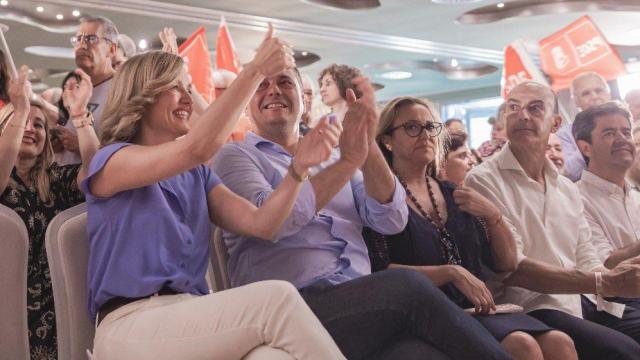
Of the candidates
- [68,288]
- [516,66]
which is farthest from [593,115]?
[516,66]

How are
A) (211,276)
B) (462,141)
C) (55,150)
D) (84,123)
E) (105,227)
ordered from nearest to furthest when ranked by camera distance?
1. (105,227)
2. (211,276)
3. (84,123)
4. (55,150)
5. (462,141)

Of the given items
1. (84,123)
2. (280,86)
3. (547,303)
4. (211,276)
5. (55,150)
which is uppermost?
(280,86)

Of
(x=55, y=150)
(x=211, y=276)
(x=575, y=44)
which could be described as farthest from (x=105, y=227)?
(x=575, y=44)

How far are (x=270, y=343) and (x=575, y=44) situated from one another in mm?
5293

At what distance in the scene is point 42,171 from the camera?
6.91 ft

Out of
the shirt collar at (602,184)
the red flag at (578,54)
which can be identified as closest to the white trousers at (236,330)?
the shirt collar at (602,184)

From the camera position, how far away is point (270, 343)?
132cm

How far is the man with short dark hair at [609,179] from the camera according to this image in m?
2.72

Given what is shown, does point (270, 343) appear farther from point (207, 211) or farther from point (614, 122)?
point (614, 122)

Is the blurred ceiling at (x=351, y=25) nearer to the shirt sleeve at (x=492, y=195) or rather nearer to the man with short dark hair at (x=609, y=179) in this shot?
the man with short dark hair at (x=609, y=179)

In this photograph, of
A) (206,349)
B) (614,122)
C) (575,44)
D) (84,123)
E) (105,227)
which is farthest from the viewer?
(575,44)

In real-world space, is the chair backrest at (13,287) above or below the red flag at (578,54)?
below

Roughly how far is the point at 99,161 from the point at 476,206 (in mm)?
1091

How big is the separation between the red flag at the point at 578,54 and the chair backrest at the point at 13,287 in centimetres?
514
